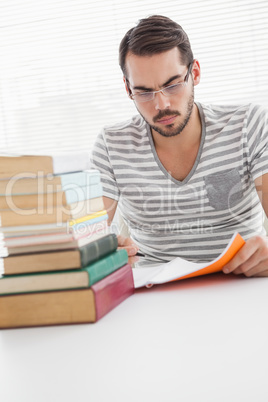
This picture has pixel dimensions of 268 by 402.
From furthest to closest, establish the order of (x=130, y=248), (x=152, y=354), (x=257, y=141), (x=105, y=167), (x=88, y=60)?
(x=88, y=60), (x=105, y=167), (x=257, y=141), (x=130, y=248), (x=152, y=354)

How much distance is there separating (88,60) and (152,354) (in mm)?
2544

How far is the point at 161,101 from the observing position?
159 centimetres

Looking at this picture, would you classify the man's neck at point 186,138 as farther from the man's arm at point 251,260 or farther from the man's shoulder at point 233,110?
the man's arm at point 251,260

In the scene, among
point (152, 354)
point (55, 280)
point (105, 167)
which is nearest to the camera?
point (152, 354)

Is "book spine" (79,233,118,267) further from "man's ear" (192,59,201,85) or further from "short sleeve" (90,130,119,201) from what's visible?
"man's ear" (192,59,201,85)

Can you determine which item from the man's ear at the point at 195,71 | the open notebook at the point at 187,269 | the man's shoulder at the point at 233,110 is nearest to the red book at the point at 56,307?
the open notebook at the point at 187,269

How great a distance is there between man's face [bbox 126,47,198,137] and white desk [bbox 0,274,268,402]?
0.87 meters

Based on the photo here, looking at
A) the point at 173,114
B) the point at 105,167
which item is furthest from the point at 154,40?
the point at 105,167

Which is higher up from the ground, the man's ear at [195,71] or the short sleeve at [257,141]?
the man's ear at [195,71]

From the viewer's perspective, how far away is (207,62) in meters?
2.72

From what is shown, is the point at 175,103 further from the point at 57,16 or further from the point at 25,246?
the point at 57,16

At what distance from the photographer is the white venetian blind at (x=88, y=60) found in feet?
8.78

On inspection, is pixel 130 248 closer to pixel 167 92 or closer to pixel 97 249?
pixel 97 249

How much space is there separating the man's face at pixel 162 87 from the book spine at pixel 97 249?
838mm
